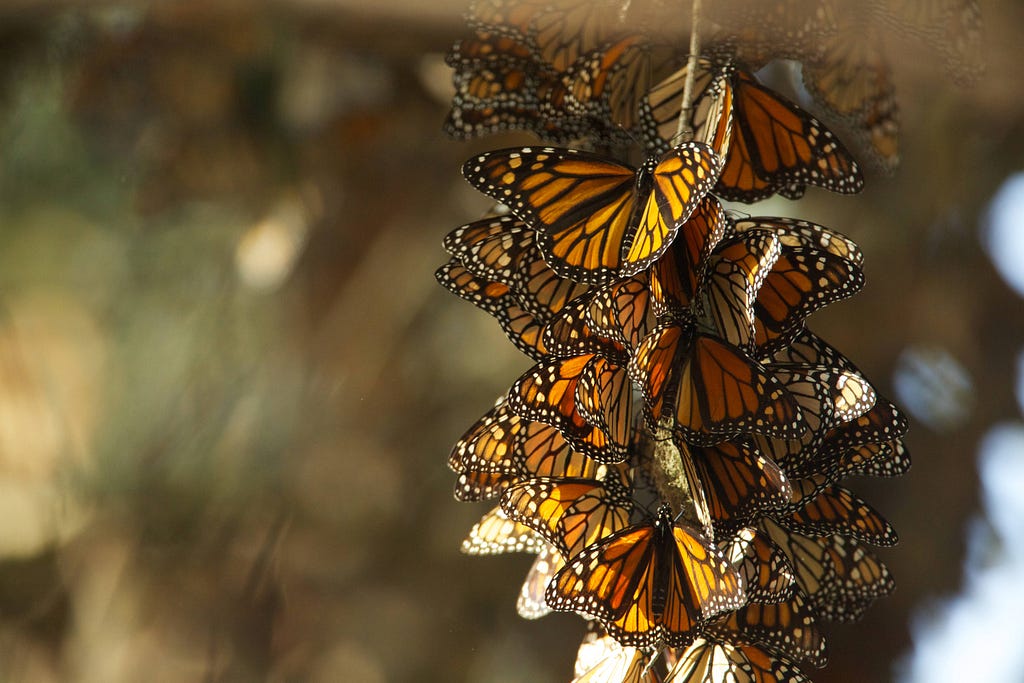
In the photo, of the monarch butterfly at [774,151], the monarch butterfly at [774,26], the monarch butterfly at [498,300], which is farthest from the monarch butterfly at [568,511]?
the monarch butterfly at [774,26]

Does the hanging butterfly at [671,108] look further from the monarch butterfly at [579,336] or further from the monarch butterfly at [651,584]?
the monarch butterfly at [651,584]

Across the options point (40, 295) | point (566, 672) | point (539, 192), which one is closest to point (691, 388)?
point (539, 192)

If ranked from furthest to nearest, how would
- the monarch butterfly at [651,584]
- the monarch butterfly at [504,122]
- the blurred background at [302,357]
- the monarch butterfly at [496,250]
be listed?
1. the blurred background at [302,357]
2. the monarch butterfly at [504,122]
3. the monarch butterfly at [496,250]
4. the monarch butterfly at [651,584]

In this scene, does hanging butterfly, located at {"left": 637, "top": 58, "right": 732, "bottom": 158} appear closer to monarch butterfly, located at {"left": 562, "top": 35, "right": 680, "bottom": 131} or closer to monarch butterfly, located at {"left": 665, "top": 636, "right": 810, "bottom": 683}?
monarch butterfly, located at {"left": 562, "top": 35, "right": 680, "bottom": 131}

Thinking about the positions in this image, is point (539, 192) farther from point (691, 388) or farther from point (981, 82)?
point (981, 82)

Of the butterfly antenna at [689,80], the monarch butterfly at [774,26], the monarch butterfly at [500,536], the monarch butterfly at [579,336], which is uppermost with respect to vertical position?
the monarch butterfly at [774,26]

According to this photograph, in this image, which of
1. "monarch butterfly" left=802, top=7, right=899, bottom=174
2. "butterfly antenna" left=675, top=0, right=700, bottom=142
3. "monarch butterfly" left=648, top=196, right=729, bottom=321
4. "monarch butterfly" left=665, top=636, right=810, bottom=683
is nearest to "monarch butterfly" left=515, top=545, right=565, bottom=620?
"monarch butterfly" left=665, top=636, right=810, bottom=683
